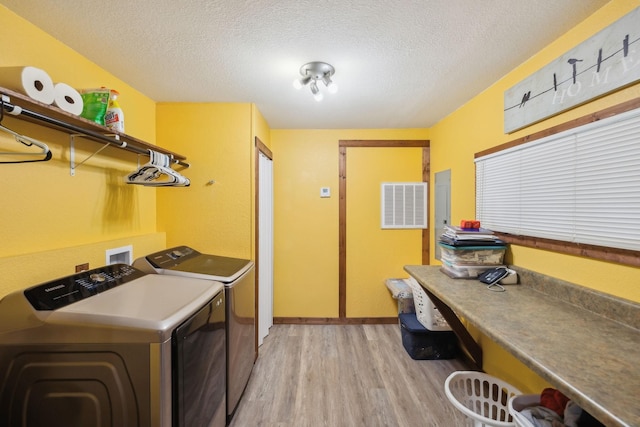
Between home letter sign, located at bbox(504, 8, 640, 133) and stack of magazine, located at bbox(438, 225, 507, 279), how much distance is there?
784 millimetres

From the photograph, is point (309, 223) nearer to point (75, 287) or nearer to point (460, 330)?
point (460, 330)

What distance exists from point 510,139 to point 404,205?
4.63ft

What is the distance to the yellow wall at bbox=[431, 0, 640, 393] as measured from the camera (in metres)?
1.14

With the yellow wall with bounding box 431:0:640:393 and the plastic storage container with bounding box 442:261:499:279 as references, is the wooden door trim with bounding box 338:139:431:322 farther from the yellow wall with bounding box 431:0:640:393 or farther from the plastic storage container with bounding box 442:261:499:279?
the plastic storage container with bounding box 442:261:499:279

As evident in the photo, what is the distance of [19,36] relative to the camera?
124 cm

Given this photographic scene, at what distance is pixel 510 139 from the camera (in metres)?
1.78

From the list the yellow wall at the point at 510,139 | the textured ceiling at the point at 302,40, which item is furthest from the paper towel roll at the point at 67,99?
the yellow wall at the point at 510,139

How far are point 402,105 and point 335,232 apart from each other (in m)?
1.56

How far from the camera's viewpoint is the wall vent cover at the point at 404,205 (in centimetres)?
308

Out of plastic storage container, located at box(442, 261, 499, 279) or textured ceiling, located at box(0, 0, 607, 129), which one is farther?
plastic storage container, located at box(442, 261, 499, 279)

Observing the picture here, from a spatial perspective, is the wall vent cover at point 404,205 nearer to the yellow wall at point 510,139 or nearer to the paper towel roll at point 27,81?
the yellow wall at point 510,139

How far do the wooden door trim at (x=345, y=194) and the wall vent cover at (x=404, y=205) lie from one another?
0.12 m

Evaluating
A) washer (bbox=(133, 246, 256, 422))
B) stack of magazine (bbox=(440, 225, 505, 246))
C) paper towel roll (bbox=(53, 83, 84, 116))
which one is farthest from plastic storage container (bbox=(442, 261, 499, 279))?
paper towel roll (bbox=(53, 83, 84, 116))

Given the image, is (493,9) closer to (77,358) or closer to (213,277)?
(213,277)
